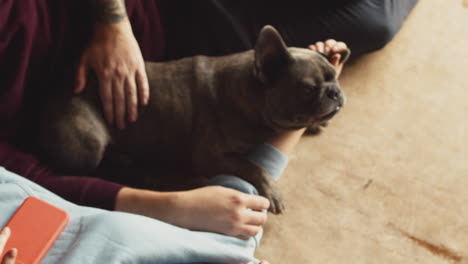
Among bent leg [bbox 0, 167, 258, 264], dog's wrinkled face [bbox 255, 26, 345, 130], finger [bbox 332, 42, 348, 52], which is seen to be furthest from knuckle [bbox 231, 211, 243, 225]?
finger [bbox 332, 42, 348, 52]

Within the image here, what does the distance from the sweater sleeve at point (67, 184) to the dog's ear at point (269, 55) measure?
0.46 m

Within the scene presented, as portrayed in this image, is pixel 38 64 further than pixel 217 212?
Yes

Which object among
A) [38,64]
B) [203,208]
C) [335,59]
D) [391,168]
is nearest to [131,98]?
[38,64]

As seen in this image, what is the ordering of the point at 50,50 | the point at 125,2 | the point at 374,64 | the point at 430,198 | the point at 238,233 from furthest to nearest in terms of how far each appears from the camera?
the point at 374,64, the point at 430,198, the point at 125,2, the point at 50,50, the point at 238,233

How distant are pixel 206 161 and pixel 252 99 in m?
0.25

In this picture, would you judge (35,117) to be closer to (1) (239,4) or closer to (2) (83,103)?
(2) (83,103)

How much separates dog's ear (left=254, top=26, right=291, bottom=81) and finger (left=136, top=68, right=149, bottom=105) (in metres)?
0.30

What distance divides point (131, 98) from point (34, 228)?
0.45 m

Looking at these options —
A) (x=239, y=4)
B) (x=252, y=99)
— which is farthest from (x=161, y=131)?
(x=239, y=4)

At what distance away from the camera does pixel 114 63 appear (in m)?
1.04

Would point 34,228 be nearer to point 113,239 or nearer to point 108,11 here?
point 113,239

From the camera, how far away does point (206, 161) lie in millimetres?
1192

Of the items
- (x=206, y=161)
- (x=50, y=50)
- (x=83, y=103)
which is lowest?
(x=206, y=161)

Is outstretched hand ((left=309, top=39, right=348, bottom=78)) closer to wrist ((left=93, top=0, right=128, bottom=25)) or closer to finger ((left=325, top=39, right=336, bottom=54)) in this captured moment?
finger ((left=325, top=39, right=336, bottom=54))
